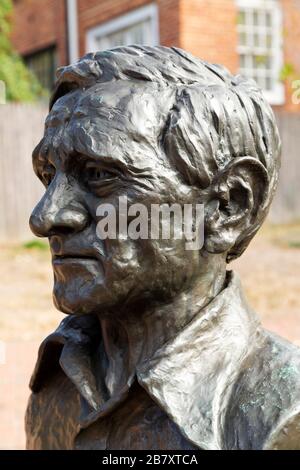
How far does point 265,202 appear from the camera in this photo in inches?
79.4

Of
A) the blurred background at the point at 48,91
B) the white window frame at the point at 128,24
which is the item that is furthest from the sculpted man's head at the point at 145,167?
the white window frame at the point at 128,24

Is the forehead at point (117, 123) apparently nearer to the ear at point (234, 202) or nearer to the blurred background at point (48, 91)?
the ear at point (234, 202)

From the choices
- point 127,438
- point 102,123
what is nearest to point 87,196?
point 102,123

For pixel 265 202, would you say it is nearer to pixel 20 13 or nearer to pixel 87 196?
pixel 87 196

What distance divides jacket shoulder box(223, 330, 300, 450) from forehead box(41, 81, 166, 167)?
567mm

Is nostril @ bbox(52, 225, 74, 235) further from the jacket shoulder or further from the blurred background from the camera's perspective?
the blurred background

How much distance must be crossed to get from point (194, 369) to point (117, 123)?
0.62 meters

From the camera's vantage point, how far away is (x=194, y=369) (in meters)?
1.90

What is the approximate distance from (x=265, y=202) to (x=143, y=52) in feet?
1.61

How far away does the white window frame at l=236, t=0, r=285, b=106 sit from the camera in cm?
1580

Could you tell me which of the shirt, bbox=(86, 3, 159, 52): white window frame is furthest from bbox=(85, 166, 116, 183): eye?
bbox=(86, 3, 159, 52): white window frame

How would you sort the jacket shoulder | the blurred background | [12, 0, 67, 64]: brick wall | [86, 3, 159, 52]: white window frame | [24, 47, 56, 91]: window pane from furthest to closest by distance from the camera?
1. [24, 47, 56, 91]: window pane
2. [12, 0, 67, 64]: brick wall
3. [86, 3, 159, 52]: white window frame
4. the blurred background
5. the jacket shoulder

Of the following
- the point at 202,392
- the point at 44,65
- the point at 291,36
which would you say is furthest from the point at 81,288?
the point at 44,65

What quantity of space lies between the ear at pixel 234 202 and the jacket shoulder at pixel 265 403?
0.99 ft
